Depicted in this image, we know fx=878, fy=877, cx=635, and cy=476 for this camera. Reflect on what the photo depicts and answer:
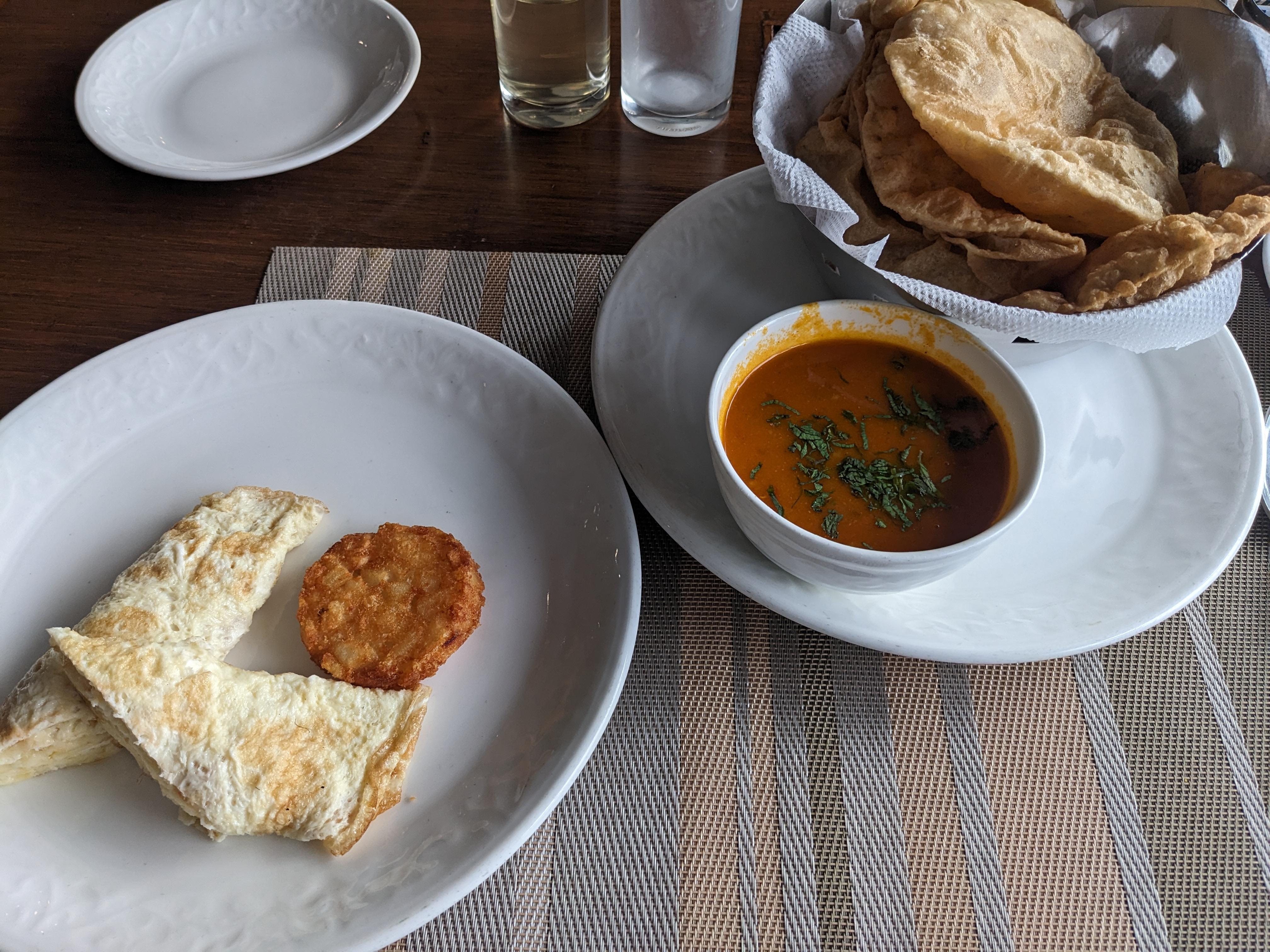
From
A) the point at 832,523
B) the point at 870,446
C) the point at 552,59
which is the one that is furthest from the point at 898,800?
the point at 552,59

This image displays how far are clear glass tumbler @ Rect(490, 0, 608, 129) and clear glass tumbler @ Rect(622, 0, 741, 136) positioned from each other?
0.07m

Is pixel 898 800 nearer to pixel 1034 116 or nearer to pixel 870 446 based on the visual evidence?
pixel 870 446

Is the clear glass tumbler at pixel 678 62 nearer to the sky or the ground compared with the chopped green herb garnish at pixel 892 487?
nearer to the sky

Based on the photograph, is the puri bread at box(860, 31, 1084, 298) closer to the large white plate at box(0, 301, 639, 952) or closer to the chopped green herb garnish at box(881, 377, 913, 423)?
the chopped green herb garnish at box(881, 377, 913, 423)

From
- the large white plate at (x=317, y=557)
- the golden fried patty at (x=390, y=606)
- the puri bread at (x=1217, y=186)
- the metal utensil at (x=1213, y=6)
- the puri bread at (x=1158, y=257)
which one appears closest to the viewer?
the large white plate at (x=317, y=557)

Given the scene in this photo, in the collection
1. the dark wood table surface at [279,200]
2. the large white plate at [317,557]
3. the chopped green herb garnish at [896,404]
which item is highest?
the chopped green herb garnish at [896,404]

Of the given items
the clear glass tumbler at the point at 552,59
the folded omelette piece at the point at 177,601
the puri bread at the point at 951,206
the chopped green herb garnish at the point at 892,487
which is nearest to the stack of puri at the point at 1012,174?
the puri bread at the point at 951,206

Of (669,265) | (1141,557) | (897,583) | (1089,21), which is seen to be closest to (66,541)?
(669,265)

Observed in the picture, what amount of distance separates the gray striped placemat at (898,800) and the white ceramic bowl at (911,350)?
22 centimetres

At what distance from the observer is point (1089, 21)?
6.26ft

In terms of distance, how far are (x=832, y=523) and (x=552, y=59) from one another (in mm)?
1447

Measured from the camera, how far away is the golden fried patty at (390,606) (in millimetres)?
1312

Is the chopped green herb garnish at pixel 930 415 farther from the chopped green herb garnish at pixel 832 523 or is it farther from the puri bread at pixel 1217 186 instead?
the puri bread at pixel 1217 186

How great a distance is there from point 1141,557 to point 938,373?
43 cm
